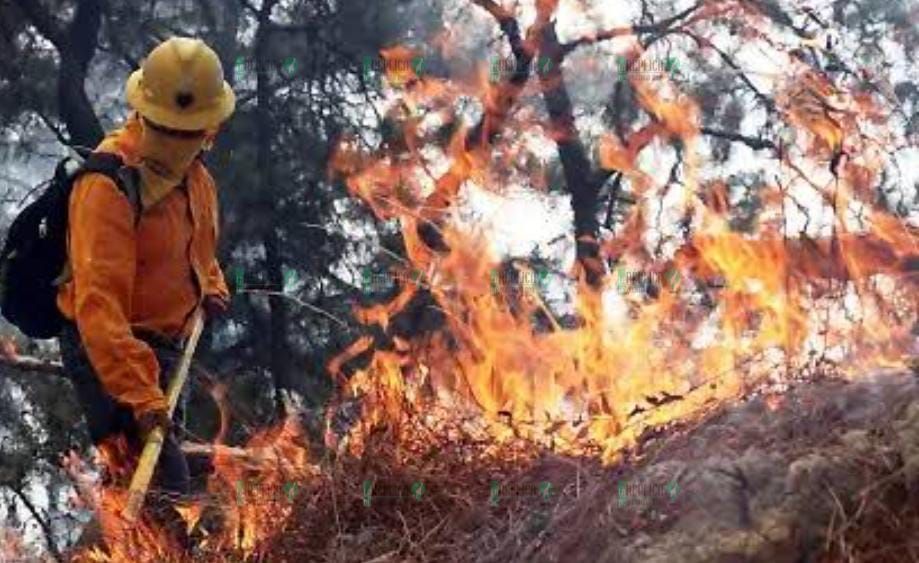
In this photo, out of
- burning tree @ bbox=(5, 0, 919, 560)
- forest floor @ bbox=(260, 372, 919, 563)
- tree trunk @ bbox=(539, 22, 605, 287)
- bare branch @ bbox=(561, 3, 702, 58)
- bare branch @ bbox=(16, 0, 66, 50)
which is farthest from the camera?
bare branch @ bbox=(16, 0, 66, 50)

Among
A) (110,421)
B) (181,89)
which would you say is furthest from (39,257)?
(181,89)

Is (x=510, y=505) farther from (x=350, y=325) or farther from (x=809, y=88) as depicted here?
(x=350, y=325)

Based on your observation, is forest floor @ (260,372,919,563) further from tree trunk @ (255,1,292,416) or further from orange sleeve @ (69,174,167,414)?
tree trunk @ (255,1,292,416)

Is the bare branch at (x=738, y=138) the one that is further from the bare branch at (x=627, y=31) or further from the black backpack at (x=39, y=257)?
the black backpack at (x=39, y=257)

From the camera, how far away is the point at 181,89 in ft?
12.3

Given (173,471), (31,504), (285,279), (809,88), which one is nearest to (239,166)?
(285,279)

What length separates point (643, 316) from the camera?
4.05m

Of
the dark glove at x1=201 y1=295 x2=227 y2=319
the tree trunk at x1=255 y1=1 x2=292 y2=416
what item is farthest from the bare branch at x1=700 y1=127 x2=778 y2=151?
the dark glove at x1=201 y1=295 x2=227 y2=319

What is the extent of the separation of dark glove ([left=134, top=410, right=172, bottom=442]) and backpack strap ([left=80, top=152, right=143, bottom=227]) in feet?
1.68

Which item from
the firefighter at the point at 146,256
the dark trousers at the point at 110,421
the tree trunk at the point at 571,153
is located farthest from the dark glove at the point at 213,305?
the tree trunk at the point at 571,153

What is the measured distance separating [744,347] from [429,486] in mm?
921

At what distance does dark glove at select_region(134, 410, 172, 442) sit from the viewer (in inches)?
140

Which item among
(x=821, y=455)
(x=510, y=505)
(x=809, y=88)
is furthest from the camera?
(x=809, y=88)

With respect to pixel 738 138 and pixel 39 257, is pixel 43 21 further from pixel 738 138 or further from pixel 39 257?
pixel 39 257
